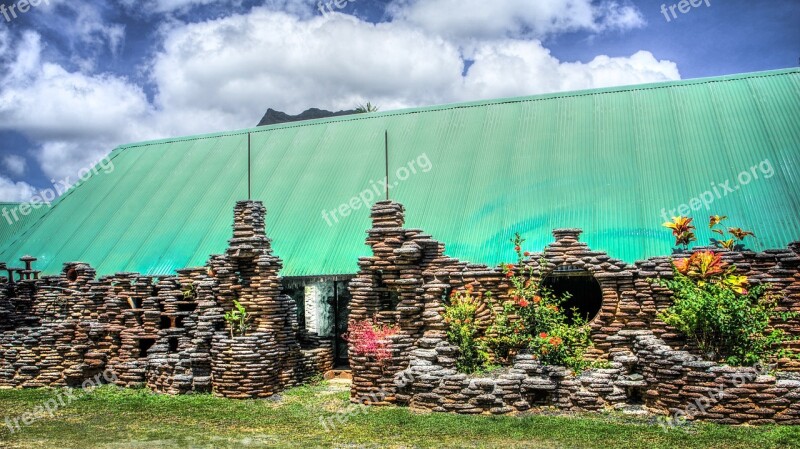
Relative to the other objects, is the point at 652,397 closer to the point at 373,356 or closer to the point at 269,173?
the point at 373,356

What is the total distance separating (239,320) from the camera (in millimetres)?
18125

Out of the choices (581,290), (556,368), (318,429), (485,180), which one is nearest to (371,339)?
(318,429)

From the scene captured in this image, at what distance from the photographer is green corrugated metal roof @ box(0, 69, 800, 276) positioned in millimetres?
19438

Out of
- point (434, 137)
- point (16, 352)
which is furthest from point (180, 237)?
point (434, 137)

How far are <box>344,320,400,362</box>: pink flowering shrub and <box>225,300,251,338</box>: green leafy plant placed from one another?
3048 mm

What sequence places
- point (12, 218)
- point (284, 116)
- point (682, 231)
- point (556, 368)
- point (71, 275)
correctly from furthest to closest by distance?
point (284, 116), point (12, 218), point (71, 275), point (682, 231), point (556, 368)

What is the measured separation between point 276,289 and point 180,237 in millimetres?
8205

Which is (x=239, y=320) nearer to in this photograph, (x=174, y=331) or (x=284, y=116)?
(x=174, y=331)

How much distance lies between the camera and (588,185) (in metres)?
20.8

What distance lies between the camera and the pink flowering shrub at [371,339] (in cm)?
1582

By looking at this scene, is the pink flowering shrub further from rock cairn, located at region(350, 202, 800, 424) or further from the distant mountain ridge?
the distant mountain ridge

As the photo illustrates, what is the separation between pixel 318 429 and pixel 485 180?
11353mm

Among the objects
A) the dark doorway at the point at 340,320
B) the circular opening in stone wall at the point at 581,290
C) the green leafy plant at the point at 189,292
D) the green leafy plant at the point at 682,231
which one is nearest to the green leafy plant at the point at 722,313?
the green leafy plant at the point at 682,231

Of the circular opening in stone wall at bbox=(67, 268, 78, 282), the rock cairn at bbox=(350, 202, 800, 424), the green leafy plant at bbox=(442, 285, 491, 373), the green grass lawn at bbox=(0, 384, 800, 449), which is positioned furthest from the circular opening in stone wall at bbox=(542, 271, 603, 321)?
the circular opening in stone wall at bbox=(67, 268, 78, 282)
